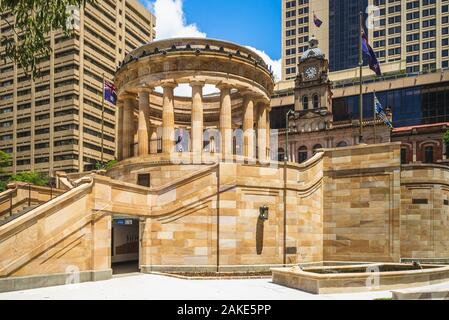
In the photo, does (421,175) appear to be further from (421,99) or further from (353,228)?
(421,99)

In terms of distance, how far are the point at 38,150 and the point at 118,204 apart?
85.3m

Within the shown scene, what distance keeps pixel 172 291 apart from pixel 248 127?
20230 millimetres

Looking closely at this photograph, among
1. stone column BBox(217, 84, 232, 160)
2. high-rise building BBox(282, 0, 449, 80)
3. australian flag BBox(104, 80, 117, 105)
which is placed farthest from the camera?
high-rise building BBox(282, 0, 449, 80)

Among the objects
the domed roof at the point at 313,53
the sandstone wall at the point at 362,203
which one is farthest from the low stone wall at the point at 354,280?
the domed roof at the point at 313,53

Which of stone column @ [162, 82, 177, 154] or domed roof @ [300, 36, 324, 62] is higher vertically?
domed roof @ [300, 36, 324, 62]

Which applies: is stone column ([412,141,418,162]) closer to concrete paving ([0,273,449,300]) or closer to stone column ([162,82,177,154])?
stone column ([162,82,177,154])

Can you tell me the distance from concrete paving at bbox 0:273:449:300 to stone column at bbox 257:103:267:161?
19317 mm

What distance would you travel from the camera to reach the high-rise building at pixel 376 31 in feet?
362

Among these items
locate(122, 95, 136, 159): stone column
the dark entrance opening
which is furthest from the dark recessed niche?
locate(122, 95, 136, 159): stone column

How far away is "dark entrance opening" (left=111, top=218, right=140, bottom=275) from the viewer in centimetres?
2795

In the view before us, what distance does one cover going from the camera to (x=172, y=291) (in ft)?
59.4
